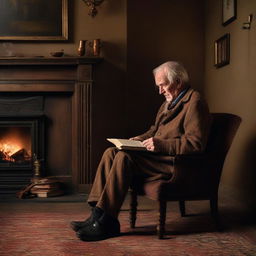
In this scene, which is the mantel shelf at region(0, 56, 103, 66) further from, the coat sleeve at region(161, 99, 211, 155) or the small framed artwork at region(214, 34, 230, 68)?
the coat sleeve at region(161, 99, 211, 155)

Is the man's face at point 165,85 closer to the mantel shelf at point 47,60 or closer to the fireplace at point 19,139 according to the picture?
the mantel shelf at point 47,60

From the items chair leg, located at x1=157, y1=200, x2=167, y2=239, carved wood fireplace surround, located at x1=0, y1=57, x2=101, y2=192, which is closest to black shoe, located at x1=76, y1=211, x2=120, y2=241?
chair leg, located at x1=157, y1=200, x2=167, y2=239

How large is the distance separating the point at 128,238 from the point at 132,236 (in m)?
0.06

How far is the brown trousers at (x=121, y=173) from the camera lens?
119 inches

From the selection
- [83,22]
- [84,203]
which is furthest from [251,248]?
[83,22]

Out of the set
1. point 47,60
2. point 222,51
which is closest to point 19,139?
point 47,60

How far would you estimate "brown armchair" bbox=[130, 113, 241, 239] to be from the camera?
3055 mm

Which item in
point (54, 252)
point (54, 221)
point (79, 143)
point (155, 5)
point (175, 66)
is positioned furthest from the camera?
point (155, 5)

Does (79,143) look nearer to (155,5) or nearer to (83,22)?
(83,22)

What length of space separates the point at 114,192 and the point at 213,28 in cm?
248

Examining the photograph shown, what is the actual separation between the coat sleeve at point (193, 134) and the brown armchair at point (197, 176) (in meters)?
0.06

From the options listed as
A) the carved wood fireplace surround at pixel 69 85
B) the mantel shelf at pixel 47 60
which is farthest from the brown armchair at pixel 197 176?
the mantel shelf at pixel 47 60

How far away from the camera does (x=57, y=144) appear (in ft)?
16.4

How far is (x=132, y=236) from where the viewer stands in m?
3.14
